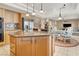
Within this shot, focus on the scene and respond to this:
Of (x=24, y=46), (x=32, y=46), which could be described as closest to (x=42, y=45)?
(x=32, y=46)

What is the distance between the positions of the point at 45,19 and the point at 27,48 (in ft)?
2.78

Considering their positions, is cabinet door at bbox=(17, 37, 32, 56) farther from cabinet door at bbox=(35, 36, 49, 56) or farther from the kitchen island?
cabinet door at bbox=(35, 36, 49, 56)

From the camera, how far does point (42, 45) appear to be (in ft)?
9.76

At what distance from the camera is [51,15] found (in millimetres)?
2652

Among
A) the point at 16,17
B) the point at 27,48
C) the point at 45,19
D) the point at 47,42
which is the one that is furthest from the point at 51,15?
the point at 16,17

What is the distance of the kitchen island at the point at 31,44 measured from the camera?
8.95ft

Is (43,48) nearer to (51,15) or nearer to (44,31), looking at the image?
(44,31)

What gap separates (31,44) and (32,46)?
63 mm

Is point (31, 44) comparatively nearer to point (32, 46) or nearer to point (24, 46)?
point (32, 46)

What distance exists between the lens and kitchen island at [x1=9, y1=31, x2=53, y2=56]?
2729mm

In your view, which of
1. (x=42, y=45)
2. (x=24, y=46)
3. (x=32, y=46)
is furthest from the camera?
(x=42, y=45)

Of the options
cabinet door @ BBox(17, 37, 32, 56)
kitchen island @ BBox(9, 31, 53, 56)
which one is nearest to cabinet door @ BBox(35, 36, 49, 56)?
kitchen island @ BBox(9, 31, 53, 56)

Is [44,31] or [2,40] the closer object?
[44,31]

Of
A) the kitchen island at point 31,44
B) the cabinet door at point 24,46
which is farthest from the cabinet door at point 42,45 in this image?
the cabinet door at point 24,46
